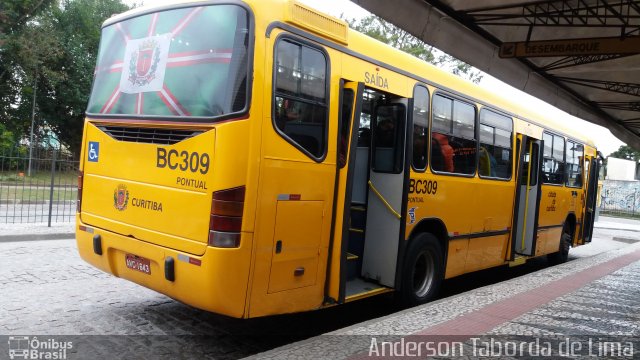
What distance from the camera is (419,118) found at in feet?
19.3

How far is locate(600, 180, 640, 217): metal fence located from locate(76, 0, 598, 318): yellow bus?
35.8 m

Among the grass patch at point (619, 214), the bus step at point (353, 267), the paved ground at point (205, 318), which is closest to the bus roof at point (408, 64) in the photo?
the bus step at point (353, 267)

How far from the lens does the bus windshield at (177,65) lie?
3.92 m

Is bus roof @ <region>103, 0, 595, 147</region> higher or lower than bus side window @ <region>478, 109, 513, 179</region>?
higher

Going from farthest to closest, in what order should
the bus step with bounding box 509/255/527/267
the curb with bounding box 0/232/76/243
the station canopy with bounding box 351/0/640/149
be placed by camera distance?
the station canopy with bounding box 351/0/640/149 < the curb with bounding box 0/232/76/243 < the bus step with bounding box 509/255/527/267

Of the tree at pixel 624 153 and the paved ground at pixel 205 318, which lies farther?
the tree at pixel 624 153

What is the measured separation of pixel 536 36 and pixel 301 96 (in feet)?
27.7

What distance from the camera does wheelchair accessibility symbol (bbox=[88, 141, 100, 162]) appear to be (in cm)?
494

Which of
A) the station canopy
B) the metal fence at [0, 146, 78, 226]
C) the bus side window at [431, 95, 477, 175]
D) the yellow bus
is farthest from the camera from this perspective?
the metal fence at [0, 146, 78, 226]

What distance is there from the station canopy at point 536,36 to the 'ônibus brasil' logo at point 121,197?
5.35m

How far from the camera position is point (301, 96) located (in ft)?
14.1

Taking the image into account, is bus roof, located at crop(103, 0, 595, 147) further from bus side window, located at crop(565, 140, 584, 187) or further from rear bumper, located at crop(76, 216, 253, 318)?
rear bumper, located at crop(76, 216, 253, 318)

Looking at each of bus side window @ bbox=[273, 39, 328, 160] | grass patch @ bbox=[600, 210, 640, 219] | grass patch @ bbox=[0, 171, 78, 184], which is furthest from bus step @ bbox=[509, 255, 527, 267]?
grass patch @ bbox=[600, 210, 640, 219]

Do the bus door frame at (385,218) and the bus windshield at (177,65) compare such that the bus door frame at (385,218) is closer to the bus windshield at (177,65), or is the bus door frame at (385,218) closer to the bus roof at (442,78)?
the bus roof at (442,78)
